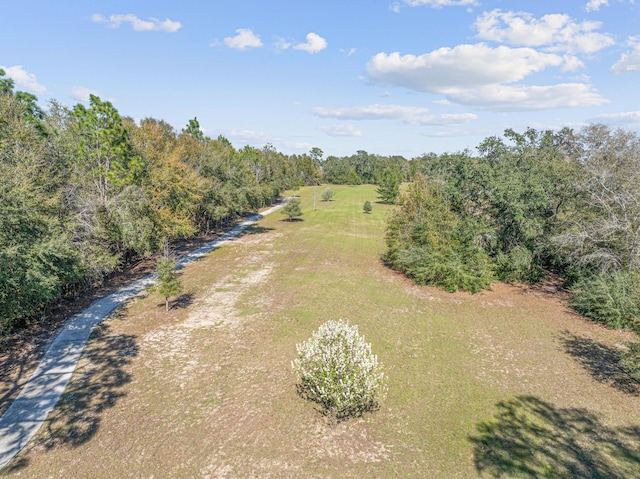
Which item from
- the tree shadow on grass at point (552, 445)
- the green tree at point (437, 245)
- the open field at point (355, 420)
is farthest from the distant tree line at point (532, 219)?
the tree shadow on grass at point (552, 445)

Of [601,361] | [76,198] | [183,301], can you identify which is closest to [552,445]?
[601,361]

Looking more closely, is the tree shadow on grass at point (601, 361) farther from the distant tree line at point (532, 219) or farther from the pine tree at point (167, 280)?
the pine tree at point (167, 280)

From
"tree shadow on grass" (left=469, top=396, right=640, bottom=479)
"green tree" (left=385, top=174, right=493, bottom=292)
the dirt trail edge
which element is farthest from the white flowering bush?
"green tree" (left=385, top=174, right=493, bottom=292)

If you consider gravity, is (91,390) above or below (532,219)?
below

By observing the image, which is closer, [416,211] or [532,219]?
[532,219]

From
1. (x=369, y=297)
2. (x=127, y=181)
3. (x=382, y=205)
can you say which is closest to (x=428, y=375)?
(x=369, y=297)

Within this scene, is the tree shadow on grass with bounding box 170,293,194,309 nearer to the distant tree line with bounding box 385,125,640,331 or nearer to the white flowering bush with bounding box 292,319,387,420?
the white flowering bush with bounding box 292,319,387,420

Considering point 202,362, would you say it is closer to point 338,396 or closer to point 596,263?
point 338,396

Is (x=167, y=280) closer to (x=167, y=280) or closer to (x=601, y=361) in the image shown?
(x=167, y=280)
